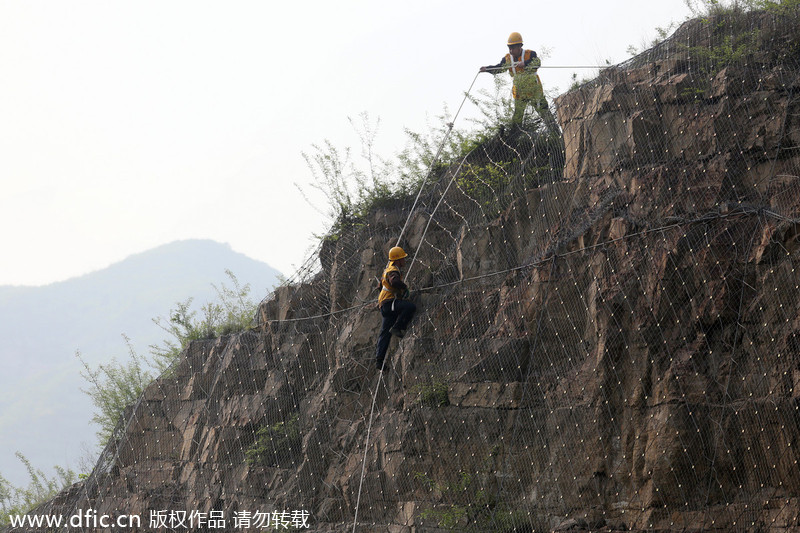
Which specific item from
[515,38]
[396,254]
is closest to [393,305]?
→ [396,254]

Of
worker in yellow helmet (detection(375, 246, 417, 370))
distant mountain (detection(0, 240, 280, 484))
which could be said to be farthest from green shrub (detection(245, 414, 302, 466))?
distant mountain (detection(0, 240, 280, 484))

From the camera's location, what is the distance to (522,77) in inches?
429

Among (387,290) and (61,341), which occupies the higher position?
(61,341)

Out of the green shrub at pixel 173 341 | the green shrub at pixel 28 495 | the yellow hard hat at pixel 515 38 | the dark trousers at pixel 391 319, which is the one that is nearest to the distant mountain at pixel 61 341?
the green shrub at pixel 28 495

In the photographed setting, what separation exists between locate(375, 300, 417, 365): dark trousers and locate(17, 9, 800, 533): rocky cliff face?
0.18m

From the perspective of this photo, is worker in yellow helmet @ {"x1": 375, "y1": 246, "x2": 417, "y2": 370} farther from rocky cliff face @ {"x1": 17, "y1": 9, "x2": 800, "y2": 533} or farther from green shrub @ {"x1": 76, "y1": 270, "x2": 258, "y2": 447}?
green shrub @ {"x1": 76, "y1": 270, "x2": 258, "y2": 447}

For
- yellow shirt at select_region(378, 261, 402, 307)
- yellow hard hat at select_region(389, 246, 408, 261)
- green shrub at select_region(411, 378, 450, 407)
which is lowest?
green shrub at select_region(411, 378, 450, 407)

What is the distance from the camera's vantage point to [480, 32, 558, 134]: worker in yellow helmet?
10.8 meters

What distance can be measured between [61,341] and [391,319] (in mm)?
170546

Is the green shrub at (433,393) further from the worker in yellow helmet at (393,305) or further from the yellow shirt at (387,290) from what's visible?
the yellow shirt at (387,290)

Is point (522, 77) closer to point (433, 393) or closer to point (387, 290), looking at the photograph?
point (387, 290)

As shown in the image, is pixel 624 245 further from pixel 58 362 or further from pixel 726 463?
pixel 58 362

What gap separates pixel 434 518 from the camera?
830cm

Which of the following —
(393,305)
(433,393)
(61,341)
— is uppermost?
(61,341)
